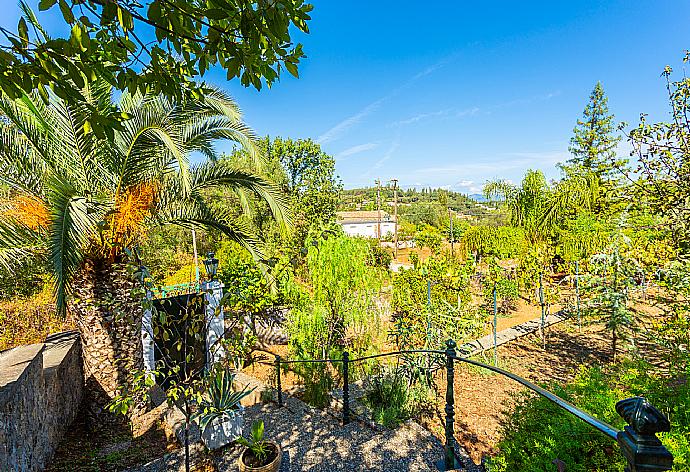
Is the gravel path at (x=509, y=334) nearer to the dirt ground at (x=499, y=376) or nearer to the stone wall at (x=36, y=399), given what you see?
the dirt ground at (x=499, y=376)

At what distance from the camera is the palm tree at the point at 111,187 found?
13.8 ft

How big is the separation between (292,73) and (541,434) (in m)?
2.56

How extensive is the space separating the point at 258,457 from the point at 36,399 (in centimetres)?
246

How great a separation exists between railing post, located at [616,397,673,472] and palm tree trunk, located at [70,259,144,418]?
510cm

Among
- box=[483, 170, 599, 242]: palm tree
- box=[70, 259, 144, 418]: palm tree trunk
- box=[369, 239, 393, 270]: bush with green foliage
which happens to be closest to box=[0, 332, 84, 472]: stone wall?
box=[70, 259, 144, 418]: palm tree trunk

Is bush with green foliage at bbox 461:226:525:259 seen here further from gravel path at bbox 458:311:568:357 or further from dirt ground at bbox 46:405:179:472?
dirt ground at bbox 46:405:179:472

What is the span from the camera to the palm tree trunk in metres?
4.75

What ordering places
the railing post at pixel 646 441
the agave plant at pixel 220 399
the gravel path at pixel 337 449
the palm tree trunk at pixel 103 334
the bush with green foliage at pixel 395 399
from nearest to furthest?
the railing post at pixel 646 441 < the agave plant at pixel 220 399 < the gravel path at pixel 337 449 < the bush with green foliage at pixel 395 399 < the palm tree trunk at pixel 103 334

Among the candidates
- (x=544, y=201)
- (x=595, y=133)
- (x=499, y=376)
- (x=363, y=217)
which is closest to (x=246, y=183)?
(x=499, y=376)

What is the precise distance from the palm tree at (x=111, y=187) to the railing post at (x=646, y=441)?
4.25 meters

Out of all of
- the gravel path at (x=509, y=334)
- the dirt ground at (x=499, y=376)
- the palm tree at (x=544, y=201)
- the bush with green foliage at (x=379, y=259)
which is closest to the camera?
the dirt ground at (x=499, y=376)

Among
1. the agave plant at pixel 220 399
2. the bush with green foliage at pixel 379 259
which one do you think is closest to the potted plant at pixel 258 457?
the agave plant at pixel 220 399

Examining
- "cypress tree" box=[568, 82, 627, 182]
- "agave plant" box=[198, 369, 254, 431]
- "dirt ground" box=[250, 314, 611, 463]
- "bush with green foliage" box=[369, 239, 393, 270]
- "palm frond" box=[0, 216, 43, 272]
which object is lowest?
"dirt ground" box=[250, 314, 611, 463]

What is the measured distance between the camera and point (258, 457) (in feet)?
10.9
